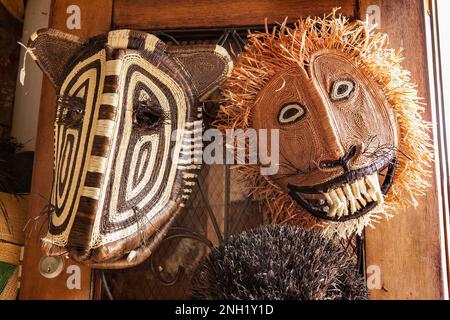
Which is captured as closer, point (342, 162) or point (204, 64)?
point (342, 162)

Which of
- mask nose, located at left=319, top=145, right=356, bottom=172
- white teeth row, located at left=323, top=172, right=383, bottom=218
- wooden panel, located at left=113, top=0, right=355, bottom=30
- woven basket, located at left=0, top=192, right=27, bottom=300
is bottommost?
woven basket, located at left=0, top=192, right=27, bottom=300

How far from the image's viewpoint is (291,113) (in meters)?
0.76

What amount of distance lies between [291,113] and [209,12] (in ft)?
1.10

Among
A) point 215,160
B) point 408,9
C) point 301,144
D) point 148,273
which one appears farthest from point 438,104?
point 148,273

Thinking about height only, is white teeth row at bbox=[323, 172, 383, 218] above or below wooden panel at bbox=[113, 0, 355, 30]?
below

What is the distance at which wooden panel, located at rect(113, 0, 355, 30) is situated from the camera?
2.97 feet

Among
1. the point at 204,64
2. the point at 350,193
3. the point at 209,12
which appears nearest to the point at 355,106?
the point at 350,193

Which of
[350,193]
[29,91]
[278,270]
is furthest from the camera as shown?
[29,91]

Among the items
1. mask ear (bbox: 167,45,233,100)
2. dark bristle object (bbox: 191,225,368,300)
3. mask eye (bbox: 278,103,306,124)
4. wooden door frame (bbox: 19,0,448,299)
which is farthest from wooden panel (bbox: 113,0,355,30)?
dark bristle object (bbox: 191,225,368,300)

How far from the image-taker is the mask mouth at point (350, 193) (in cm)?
72

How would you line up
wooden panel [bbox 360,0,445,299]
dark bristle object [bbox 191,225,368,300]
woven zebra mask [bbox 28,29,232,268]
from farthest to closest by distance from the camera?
1. wooden panel [bbox 360,0,445,299]
2. woven zebra mask [bbox 28,29,232,268]
3. dark bristle object [bbox 191,225,368,300]

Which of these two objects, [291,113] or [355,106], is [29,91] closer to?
[291,113]

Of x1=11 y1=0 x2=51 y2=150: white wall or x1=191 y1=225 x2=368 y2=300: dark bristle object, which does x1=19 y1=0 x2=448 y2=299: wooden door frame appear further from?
x1=191 y1=225 x2=368 y2=300: dark bristle object
